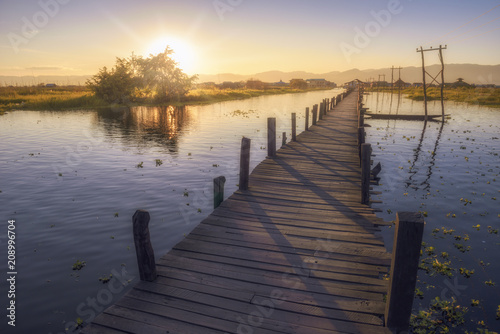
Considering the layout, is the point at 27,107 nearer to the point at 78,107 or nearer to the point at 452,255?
the point at 78,107

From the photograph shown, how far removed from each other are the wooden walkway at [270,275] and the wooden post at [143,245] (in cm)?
17

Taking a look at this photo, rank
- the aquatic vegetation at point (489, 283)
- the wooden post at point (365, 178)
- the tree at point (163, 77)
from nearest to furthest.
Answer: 1. the aquatic vegetation at point (489, 283)
2. the wooden post at point (365, 178)
3. the tree at point (163, 77)

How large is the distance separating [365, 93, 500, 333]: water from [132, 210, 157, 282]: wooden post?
491 cm

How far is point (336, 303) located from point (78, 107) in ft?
172

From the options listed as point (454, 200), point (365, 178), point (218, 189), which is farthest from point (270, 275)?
point (454, 200)

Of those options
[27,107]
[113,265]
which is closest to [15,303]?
[113,265]

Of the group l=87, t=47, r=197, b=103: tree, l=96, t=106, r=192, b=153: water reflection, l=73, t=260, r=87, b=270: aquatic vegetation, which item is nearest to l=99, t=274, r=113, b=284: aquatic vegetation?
l=73, t=260, r=87, b=270: aquatic vegetation

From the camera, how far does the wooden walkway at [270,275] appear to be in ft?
12.2

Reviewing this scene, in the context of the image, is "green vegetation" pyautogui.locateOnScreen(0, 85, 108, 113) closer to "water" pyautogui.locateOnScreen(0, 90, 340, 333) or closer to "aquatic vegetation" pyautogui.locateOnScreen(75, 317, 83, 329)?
"water" pyautogui.locateOnScreen(0, 90, 340, 333)

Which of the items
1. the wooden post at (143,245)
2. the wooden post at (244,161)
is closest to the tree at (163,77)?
the wooden post at (244,161)

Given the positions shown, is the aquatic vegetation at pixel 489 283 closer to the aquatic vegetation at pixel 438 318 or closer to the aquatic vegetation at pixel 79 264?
the aquatic vegetation at pixel 438 318

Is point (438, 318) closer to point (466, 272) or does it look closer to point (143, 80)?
point (466, 272)

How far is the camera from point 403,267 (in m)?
3.47

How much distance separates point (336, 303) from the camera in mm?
4043
